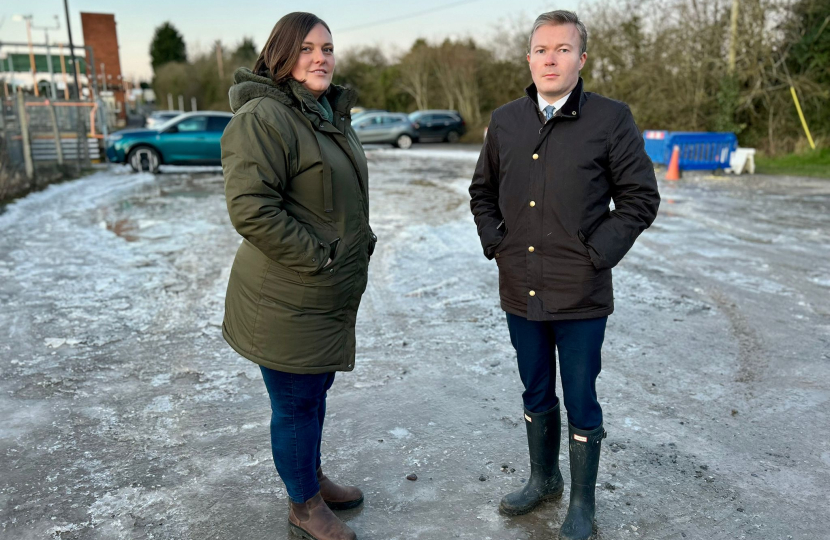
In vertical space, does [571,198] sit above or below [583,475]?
above

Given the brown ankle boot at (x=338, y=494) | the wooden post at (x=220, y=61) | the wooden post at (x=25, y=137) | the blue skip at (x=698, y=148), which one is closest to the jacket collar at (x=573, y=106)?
the brown ankle boot at (x=338, y=494)

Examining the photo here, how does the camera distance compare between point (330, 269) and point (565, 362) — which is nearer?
point (330, 269)

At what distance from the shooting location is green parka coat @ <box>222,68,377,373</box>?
2383 millimetres

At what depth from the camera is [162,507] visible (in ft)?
9.78

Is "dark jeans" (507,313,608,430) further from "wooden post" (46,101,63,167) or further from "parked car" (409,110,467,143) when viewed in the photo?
"parked car" (409,110,467,143)

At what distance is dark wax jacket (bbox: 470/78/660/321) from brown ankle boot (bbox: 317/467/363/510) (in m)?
1.10

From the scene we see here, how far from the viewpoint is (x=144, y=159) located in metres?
17.0

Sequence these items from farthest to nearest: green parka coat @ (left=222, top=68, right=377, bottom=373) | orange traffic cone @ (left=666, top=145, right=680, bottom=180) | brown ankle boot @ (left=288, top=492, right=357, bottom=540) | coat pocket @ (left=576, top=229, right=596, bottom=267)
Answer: orange traffic cone @ (left=666, top=145, right=680, bottom=180)
brown ankle boot @ (left=288, top=492, right=357, bottom=540)
coat pocket @ (left=576, top=229, right=596, bottom=267)
green parka coat @ (left=222, top=68, right=377, bottom=373)

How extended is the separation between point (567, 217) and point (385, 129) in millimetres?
25126

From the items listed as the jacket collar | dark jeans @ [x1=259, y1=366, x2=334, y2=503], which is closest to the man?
the jacket collar

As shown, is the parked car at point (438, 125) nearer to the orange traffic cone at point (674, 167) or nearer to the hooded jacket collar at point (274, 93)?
the orange traffic cone at point (674, 167)

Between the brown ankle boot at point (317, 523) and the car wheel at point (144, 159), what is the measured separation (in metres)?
15.7

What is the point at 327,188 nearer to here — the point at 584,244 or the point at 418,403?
the point at 584,244

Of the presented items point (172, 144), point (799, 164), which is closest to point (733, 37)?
point (799, 164)
